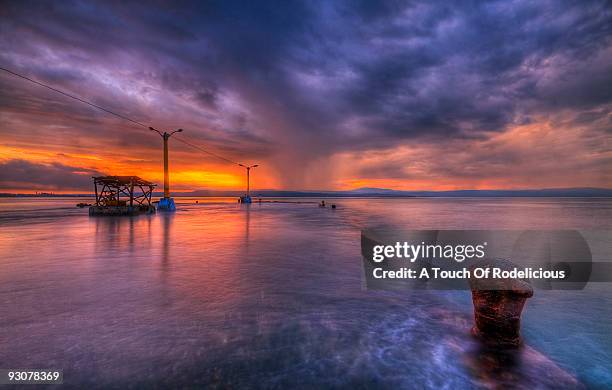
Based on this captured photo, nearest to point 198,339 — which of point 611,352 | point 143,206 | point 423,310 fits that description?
point 423,310

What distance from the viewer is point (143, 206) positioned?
38875 mm

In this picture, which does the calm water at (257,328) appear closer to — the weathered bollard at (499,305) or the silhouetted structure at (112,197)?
the weathered bollard at (499,305)

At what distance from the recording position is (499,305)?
455 centimetres

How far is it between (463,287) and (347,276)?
3388 millimetres

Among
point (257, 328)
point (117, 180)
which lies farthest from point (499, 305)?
point (117, 180)

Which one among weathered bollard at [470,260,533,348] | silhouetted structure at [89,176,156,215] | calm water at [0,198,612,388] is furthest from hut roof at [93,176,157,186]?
weathered bollard at [470,260,533,348]

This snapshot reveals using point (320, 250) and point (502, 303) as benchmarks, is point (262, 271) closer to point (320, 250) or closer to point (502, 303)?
point (320, 250)

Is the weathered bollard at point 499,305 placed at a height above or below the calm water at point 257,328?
above

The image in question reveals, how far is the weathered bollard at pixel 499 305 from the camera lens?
14.2 ft

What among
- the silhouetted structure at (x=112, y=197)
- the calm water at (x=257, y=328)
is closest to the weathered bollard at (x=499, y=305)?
the calm water at (x=257, y=328)

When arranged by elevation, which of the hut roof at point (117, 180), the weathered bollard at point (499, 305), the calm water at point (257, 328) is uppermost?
the hut roof at point (117, 180)

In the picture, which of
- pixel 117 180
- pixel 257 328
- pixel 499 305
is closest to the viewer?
pixel 499 305

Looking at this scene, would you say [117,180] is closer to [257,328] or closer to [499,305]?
[257,328]

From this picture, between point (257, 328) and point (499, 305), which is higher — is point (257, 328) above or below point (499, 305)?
below
